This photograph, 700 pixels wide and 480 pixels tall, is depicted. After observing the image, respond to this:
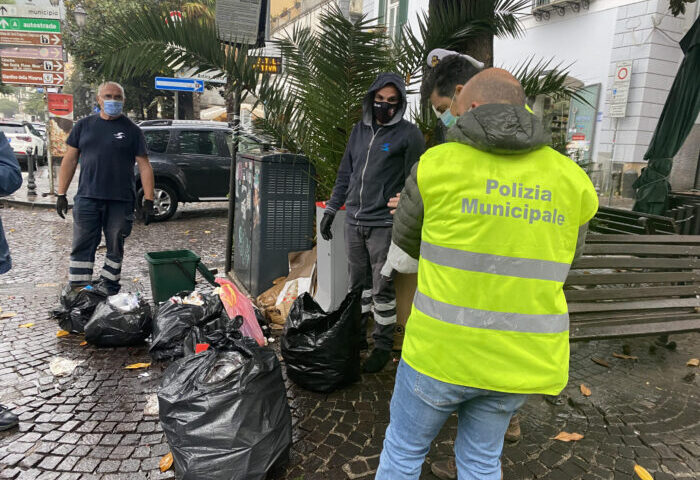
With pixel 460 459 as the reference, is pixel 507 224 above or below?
above

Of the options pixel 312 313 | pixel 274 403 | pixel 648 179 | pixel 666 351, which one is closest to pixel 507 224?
pixel 274 403

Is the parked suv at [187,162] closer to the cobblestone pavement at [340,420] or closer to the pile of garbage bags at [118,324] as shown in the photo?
the cobblestone pavement at [340,420]

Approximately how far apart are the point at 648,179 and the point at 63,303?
19.6 ft

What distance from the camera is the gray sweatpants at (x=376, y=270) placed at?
11.2 feet

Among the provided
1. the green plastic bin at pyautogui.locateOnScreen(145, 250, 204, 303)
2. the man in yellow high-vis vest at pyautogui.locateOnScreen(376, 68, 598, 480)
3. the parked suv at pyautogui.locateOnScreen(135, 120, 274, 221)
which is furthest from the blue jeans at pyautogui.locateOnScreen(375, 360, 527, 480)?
the parked suv at pyautogui.locateOnScreen(135, 120, 274, 221)

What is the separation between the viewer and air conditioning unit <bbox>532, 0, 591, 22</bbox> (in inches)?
478

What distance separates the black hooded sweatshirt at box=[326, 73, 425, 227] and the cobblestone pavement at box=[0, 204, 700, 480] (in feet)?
3.83

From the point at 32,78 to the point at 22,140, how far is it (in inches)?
304

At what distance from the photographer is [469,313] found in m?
1.49

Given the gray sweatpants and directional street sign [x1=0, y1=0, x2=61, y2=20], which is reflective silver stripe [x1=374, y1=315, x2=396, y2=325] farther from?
directional street sign [x1=0, y1=0, x2=61, y2=20]

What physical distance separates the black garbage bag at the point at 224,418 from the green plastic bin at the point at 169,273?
2087mm

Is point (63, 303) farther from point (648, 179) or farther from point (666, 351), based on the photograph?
point (648, 179)

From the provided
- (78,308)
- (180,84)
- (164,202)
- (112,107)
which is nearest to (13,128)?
(180,84)

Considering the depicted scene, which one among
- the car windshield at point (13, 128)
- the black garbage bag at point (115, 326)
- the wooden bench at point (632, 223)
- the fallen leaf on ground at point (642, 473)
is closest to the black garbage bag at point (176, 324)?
the black garbage bag at point (115, 326)
